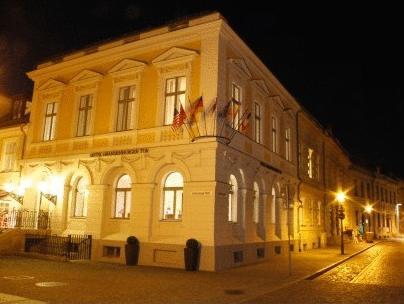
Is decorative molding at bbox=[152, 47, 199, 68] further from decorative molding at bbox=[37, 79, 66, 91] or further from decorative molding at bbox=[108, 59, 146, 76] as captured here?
decorative molding at bbox=[37, 79, 66, 91]

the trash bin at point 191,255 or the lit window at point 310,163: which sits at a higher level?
the lit window at point 310,163

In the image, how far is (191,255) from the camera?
16375 mm

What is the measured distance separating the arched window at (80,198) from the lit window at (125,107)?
3.69m

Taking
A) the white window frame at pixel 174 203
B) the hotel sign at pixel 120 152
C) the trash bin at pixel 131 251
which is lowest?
the trash bin at pixel 131 251

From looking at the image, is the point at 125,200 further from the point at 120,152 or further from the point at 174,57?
the point at 174,57

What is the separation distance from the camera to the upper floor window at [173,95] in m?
19.0

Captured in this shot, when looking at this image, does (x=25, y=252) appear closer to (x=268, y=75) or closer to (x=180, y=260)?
(x=180, y=260)

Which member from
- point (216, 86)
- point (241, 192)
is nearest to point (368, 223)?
point (241, 192)

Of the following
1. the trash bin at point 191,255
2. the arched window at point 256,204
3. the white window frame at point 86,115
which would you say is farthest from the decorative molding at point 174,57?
the trash bin at point 191,255

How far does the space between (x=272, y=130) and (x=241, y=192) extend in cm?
687

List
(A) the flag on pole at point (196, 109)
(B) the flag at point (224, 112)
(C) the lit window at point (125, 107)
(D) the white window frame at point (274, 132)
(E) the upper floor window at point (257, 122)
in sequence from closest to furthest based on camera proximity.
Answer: (A) the flag on pole at point (196, 109)
(B) the flag at point (224, 112)
(C) the lit window at point (125, 107)
(E) the upper floor window at point (257, 122)
(D) the white window frame at point (274, 132)

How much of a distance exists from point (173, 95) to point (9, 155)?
1562 cm

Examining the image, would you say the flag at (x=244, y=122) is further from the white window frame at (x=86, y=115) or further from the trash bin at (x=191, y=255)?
the white window frame at (x=86, y=115)

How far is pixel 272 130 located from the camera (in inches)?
1000
